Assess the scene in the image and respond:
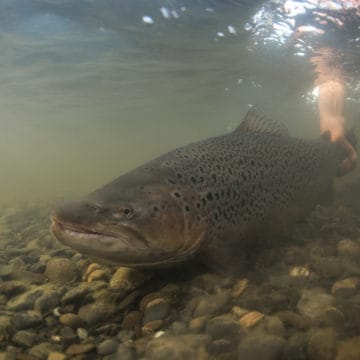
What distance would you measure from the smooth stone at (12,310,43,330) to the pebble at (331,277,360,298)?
2.66 m

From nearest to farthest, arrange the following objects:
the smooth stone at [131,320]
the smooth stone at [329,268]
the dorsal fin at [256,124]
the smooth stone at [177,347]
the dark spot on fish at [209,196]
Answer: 1. the smooth stone at [177,347]
2. the smooth stone at [131,320]
3. the smooth stone at [329,268]
4. the dark spot on fish at [209,196]
5. the dorsal fin at [256,124]

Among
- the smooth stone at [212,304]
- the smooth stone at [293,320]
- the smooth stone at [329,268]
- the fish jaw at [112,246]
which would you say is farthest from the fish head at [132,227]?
the smooth stone at [329,268]

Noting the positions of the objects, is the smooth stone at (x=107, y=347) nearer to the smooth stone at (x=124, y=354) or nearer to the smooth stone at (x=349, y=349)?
the smooth stone at (x=124, y=354)

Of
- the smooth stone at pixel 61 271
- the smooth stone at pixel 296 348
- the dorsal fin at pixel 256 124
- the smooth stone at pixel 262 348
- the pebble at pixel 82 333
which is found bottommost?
the smooth stone at pixel 61 271

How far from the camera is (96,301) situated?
137 inches

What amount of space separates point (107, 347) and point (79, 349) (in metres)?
0.22

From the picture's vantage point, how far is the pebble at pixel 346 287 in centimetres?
320

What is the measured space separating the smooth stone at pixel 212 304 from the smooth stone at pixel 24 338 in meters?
1.35

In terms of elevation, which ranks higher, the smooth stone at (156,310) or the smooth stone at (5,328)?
the smooth stone at (156,310)

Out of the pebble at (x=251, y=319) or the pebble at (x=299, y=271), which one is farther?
the pebble at (x=299, y=271)

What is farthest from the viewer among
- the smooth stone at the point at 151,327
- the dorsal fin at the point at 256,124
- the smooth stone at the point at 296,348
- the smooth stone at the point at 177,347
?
the dorsal fin at the point at 256,124

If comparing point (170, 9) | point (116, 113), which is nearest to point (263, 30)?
point (170, 9)

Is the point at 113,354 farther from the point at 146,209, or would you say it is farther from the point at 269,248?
the point at 269,248

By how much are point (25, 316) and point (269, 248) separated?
9.39 feet
